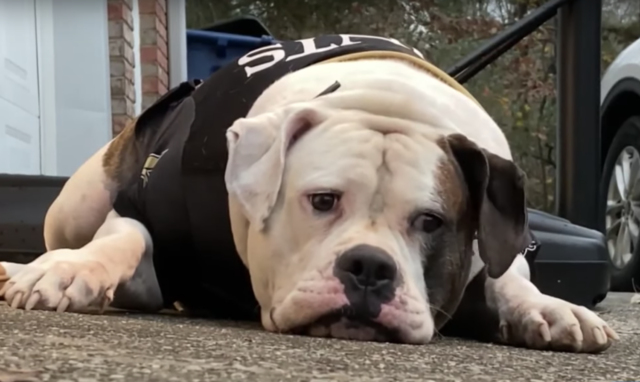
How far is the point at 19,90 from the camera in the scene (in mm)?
4766

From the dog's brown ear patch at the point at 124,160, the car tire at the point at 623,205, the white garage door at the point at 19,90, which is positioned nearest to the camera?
the dog's brown ear patch at the point at 124,160

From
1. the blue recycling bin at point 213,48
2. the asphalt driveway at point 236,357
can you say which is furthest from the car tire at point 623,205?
the asphalt driveway at point 236,357

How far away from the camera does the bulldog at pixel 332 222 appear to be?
1683 millimetres

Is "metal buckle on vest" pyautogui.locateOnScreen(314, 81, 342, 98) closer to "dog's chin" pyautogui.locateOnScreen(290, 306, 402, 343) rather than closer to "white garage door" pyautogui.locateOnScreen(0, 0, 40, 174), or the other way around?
"dog's chin" pyautogui.locateOnScreen(290, 306, 402, 343)

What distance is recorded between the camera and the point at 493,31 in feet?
19.7

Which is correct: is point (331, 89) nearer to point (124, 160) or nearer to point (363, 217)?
point (363, 217)

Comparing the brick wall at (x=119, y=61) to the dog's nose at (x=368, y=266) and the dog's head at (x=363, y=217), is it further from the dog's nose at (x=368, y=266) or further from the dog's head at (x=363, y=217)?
the dog's nose at (x=368, y=266)

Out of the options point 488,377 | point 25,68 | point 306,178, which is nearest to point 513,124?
point 25,68

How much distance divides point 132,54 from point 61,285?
14.9 feet

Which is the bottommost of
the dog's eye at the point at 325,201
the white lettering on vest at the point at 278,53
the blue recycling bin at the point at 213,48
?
the dog's eye at the point at 325,201

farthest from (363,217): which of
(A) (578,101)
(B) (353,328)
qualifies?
(A) (578,101)

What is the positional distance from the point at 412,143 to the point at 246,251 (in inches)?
14.9

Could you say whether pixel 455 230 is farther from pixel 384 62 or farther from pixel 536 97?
pixel 536 97

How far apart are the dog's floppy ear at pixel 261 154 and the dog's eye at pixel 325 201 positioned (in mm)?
90
